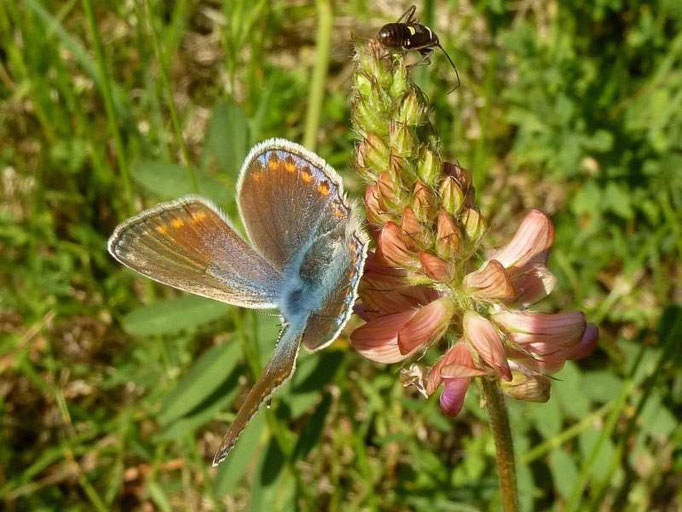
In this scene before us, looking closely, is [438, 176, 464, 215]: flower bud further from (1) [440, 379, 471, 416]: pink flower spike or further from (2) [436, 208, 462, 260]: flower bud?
(1) [440, 379, 471, 416]: pink flower spike

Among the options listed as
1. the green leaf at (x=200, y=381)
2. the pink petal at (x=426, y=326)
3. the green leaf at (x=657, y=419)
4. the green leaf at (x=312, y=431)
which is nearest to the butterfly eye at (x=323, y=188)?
the pink petal at (x=426, y=326)

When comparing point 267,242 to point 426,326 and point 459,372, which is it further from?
point 459,372

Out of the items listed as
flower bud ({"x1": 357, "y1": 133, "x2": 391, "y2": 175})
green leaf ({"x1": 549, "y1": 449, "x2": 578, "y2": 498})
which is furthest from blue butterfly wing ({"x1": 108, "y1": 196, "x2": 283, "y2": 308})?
green leaf ({"x1": 549, "y1": 449, "x2": 578, "y2": 498})

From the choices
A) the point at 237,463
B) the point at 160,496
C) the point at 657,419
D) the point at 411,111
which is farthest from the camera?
the point at 160,496

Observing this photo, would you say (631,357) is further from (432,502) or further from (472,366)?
(472,366)

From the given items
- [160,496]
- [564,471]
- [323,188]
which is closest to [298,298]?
[323,188]

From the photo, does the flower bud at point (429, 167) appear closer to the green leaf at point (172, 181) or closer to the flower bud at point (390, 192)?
the flower bud at point (390, 192)

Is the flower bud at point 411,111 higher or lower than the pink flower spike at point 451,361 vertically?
higher
